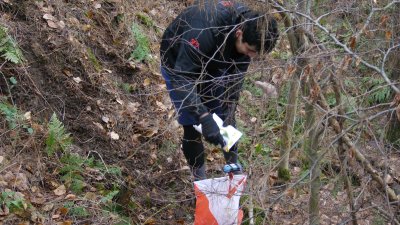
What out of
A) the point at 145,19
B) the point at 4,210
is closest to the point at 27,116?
the point at 4,210

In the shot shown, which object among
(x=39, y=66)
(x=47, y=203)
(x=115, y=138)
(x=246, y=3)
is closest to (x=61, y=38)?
(x=39, y=66)

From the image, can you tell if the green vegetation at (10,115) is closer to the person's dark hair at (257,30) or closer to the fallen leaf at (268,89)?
the person's dark hair at (257,30)

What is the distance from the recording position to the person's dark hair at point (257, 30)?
12.5 feet

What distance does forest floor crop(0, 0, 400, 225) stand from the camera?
430 cm

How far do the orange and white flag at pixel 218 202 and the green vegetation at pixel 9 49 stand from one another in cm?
186

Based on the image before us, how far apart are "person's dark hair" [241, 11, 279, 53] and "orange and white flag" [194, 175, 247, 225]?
0.87 m

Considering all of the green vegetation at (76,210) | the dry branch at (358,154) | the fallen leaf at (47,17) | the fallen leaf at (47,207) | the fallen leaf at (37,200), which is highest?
the dry branch at (358,154)

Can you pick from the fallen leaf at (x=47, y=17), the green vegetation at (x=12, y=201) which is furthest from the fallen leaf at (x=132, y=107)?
the green vegetation at (x=12, y=201)

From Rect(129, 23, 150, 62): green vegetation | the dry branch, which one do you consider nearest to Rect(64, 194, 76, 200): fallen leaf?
the dry branch

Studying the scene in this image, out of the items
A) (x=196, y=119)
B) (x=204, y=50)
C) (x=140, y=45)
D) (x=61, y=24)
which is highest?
(x=204, y=50)

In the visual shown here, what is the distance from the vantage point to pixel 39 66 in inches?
211

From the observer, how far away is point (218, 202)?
4293 millimetres

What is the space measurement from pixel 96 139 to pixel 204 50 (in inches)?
60.5

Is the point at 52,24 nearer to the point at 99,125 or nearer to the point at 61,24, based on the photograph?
the point at 61,24
